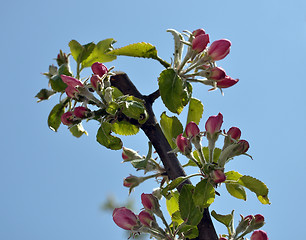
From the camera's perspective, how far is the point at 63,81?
1.98 m

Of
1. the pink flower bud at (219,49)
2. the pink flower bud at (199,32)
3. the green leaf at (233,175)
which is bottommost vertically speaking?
the green leaf at (233,175)

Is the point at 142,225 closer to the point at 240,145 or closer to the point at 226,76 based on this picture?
the point at 240,145

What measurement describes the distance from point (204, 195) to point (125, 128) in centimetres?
55

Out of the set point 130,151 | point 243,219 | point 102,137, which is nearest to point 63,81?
point 102,137

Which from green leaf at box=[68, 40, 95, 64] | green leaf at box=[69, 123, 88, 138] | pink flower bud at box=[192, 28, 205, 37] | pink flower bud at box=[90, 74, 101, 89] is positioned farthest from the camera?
green leaf at box=[69, 123, 88, 138]

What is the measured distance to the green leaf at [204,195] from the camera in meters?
1.68

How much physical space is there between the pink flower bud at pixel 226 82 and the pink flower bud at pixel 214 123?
21 centimetres

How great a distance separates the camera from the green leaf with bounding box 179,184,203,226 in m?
1.75

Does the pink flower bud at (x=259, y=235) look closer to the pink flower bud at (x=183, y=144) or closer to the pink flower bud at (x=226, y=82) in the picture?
the pink flower bud at (x=183, y=144)

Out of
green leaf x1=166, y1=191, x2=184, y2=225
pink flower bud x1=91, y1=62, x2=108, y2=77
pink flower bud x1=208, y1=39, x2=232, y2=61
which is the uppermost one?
pink flower bud x1=208, y1=39, x2=232, y2=61

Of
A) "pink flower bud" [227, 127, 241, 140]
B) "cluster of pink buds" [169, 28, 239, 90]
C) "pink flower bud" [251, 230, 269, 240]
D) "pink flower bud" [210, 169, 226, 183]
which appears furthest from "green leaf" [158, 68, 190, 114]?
"pink flower bud" [251, 230, 269, 240]

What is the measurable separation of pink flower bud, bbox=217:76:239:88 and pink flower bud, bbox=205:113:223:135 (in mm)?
210

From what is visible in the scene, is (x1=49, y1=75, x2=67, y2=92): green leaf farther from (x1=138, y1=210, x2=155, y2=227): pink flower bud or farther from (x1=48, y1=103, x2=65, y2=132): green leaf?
(x1=138, y1=210, x2=155, y2=227): pink flower bud

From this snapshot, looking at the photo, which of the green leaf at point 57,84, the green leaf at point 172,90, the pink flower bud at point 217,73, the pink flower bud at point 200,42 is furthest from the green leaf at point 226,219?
the green leaf at point 57,84
